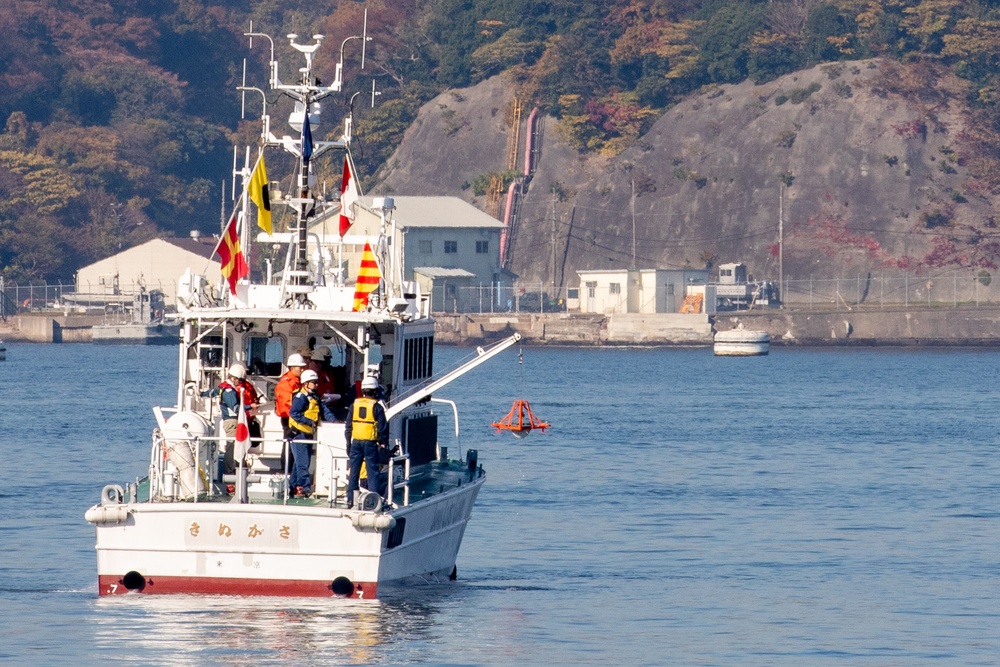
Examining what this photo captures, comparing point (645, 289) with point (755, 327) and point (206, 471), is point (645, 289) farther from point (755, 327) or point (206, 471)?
point (206, 471)

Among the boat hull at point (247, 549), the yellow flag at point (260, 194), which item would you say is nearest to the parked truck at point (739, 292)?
the yellow flag at point (260, 194)

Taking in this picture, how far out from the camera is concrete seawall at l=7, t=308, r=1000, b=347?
13088 centimetres

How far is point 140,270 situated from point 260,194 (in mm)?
125927

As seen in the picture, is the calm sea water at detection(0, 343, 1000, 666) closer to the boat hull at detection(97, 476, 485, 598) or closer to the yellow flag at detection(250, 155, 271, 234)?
the boat hull at detection(97, 476, 485, 598)

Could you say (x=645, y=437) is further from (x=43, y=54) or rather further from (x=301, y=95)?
(x=43, y=54)

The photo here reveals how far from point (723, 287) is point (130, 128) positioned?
2362 inches

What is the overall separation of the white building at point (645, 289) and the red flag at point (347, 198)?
346ft

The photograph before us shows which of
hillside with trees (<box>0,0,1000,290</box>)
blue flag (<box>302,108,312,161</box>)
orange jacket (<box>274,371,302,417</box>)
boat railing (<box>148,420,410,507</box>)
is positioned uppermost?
hillside with trees (<box>0,0,1000,290</box>)

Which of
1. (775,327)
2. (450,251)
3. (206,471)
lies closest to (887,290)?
(775,327)

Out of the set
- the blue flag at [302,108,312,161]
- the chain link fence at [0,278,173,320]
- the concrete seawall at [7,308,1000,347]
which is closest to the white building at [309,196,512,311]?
the concrete seawall at [7,308,1000,347]

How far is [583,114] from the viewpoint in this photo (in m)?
161

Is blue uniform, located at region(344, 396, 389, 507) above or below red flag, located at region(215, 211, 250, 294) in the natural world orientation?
below

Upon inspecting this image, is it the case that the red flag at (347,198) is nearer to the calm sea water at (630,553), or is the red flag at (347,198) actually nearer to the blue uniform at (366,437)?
the blue uniform at (366,437)

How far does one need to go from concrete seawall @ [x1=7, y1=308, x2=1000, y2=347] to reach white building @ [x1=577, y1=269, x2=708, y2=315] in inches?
67.1
